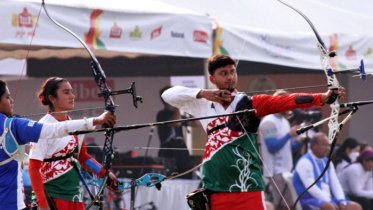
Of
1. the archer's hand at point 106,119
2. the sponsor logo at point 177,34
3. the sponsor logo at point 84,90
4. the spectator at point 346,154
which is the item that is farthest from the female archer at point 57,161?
the spectator at point 346,154

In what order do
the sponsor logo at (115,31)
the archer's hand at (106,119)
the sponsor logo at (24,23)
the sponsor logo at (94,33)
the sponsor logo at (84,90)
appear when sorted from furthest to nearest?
the sponsor logo at (84,90) < the sponsor logo at (115,31) < the sponsor logo at (94,33) < the sponsor logo at (24,23) < the archer's hand at (106,119)

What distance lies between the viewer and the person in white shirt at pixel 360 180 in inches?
296

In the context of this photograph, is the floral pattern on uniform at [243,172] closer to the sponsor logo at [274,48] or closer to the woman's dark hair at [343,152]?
the sponsor logo at [274,48]

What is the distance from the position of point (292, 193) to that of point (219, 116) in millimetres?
3681

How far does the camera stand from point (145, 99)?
7312mm

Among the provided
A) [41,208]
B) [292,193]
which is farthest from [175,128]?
[41,208]

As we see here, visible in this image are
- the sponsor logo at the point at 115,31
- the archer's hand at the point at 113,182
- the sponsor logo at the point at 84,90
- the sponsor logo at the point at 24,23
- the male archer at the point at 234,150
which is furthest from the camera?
the sponsor logo at the point at 84,90

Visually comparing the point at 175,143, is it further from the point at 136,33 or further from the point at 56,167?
the point at 56,167

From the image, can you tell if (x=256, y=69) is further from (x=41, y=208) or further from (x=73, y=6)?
(x=41, y=208)

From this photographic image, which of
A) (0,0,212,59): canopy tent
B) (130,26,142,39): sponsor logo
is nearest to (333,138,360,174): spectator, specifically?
(0,0,212,59): canopy tent

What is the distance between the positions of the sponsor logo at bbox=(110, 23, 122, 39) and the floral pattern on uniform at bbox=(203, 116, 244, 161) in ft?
7.60

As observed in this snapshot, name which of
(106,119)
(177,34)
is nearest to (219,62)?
(106,119)

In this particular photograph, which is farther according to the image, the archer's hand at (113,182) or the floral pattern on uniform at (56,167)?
the archer's hand at (113,182)

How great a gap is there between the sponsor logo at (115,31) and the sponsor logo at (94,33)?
0.12 meters
